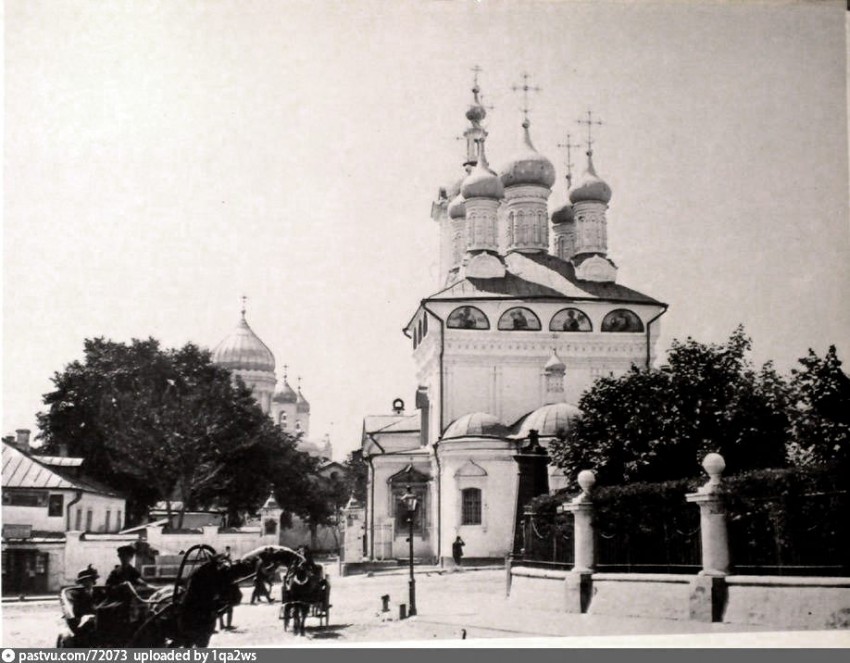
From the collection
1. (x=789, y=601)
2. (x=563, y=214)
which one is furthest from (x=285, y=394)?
(x=563, y=214)

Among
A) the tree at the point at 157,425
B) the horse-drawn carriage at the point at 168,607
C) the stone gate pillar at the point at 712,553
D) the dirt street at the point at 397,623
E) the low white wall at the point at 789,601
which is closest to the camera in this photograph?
the horse-drawn carriage at the point at 168,607

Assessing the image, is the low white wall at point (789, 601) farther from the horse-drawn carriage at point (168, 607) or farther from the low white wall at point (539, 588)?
the horse-drawn carriage at point (168, 607)

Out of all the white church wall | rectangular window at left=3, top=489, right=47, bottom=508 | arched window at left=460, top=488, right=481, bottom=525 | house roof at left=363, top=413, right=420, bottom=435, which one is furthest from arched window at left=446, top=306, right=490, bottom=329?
rectangular window at left=3, top=489, right=47, bottom=508

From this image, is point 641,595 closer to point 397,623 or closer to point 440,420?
point 397,623

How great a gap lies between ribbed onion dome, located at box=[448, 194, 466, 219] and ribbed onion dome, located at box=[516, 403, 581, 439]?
8.32ft

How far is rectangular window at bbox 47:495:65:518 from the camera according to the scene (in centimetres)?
899

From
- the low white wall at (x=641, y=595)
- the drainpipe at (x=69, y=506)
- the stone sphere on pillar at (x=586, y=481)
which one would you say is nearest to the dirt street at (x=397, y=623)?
the low white wall at (x=641, y=595)

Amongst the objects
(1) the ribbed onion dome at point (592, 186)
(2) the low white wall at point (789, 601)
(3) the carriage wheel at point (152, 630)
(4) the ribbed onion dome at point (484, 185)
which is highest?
(4) the ribbed onion dome at point (484, 185)

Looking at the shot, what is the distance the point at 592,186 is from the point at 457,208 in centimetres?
327

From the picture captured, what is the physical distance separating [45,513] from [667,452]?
5.71m

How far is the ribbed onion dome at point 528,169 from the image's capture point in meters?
11.9

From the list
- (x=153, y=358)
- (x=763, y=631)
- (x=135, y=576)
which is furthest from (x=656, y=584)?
(x=153, y=358)

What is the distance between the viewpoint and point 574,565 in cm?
946

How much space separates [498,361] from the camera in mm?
12766
